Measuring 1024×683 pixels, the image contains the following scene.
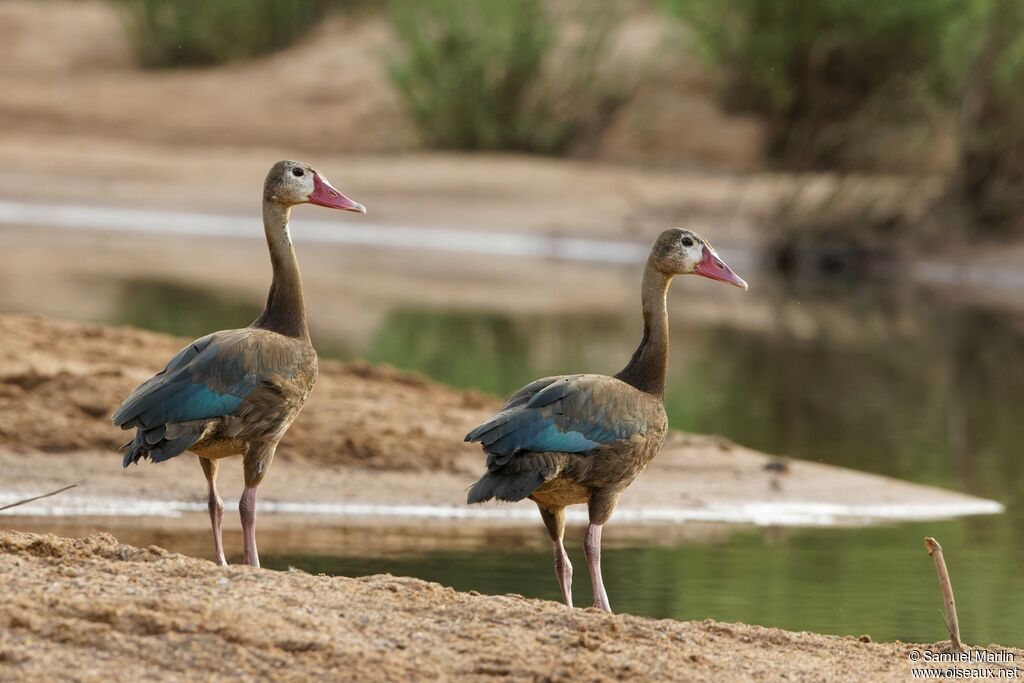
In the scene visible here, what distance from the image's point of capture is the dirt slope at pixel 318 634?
234 inches

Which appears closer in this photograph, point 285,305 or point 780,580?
point 285,305

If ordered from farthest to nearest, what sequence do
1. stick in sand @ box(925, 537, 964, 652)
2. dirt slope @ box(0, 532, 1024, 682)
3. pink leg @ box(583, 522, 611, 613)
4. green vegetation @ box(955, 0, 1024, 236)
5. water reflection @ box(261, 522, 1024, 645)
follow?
green vegetation @ box(955, 0, 1024, 236), water reflection @ box(261, 522, 1024, 645), pink leg @ box(583, 522, 611, 613), stick in sand @ box(925, 537, 964, 652), dirt slope @ box(0, 532, 1024, 682)

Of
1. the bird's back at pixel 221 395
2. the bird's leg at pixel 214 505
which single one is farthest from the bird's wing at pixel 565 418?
the bird's leg at pixel 214 505

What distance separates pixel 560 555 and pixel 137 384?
497 centimetres

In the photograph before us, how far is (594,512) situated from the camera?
7691 millimetres

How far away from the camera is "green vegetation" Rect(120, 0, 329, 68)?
4031 centimetres

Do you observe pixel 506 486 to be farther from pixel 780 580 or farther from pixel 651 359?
pixel 780 580

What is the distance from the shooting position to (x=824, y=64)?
34.9 m

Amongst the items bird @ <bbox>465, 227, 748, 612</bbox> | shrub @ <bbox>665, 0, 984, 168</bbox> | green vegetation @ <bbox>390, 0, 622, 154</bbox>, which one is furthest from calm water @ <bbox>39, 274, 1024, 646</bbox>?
green vegetation @ <bbox>390, 0, 622, 154</bbox>

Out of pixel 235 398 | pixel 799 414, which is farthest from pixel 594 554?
pixel 799 414

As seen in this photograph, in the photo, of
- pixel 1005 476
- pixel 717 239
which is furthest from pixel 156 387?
pixel 717 239

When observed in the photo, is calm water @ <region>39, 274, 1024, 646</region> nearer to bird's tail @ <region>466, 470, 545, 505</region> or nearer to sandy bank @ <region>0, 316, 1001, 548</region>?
sandy bank @ <region>0, 316, 1001, 548</region>

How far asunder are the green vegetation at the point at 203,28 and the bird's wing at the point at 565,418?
33.5 m

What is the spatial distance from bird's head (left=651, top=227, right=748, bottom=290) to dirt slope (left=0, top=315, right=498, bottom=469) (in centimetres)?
358
